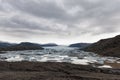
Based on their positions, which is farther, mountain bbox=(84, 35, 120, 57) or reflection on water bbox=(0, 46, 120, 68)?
mountain bbox=(84, 35, 120, 57)

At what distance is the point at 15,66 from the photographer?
94.1ft

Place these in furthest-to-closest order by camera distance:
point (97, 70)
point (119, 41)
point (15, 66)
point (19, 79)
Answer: point (119, 41) → point (15, 66) → point (97, 70) → point (19, 79)

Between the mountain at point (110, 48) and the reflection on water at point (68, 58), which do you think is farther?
the mountain at point (110, 48)

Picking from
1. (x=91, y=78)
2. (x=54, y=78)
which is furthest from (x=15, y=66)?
(x=91, y=78)

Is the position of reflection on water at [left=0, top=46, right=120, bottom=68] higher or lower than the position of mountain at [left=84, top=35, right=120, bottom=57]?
lower

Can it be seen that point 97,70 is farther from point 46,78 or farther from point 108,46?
point 108,46

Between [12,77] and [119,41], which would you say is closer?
[12,77]

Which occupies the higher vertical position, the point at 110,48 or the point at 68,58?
the point at 110,48

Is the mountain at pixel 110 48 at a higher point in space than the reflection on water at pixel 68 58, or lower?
higher

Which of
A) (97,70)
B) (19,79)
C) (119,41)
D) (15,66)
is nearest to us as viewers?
(19,79)

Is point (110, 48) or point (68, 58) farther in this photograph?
point (110, 48)

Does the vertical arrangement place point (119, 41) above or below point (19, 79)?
above

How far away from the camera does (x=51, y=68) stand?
2722 centimetres

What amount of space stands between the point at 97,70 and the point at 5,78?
11.9 metres
